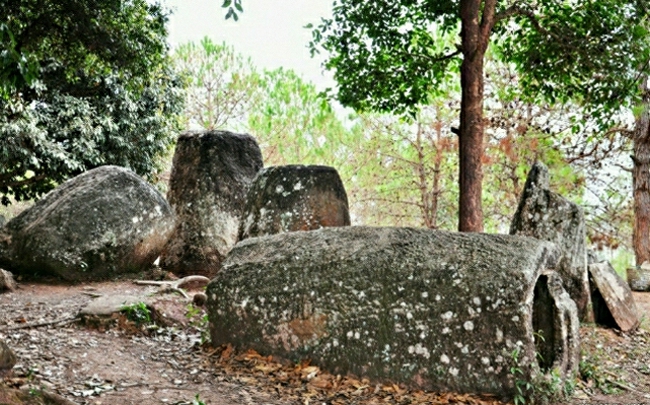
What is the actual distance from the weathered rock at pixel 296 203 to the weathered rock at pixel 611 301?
3.47m

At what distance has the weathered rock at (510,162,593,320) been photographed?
768 cm

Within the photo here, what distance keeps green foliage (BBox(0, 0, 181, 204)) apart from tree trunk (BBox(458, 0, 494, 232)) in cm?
475

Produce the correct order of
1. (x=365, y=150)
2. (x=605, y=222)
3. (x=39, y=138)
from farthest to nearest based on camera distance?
(x=365, y=150) → (x=605, y=222) → (x=39, y=138)

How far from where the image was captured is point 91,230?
888 centimetres

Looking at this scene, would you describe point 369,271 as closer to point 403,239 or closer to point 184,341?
point 403,239

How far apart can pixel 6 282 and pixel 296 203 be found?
402 cm

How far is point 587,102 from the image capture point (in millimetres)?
9312

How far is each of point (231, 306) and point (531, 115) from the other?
11.0 meters

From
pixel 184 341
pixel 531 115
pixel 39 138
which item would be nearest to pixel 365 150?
pixel 531 115

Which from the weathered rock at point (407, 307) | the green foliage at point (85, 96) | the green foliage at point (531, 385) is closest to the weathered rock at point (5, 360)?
the weathered rock at point (407, 307)

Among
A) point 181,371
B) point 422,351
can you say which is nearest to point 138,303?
point 181,371

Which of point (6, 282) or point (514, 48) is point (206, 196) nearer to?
point (6, 282)

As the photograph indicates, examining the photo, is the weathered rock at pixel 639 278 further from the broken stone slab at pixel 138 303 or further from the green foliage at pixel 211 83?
the green foliage at pixel 211 83

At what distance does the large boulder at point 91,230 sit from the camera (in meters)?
8.73
